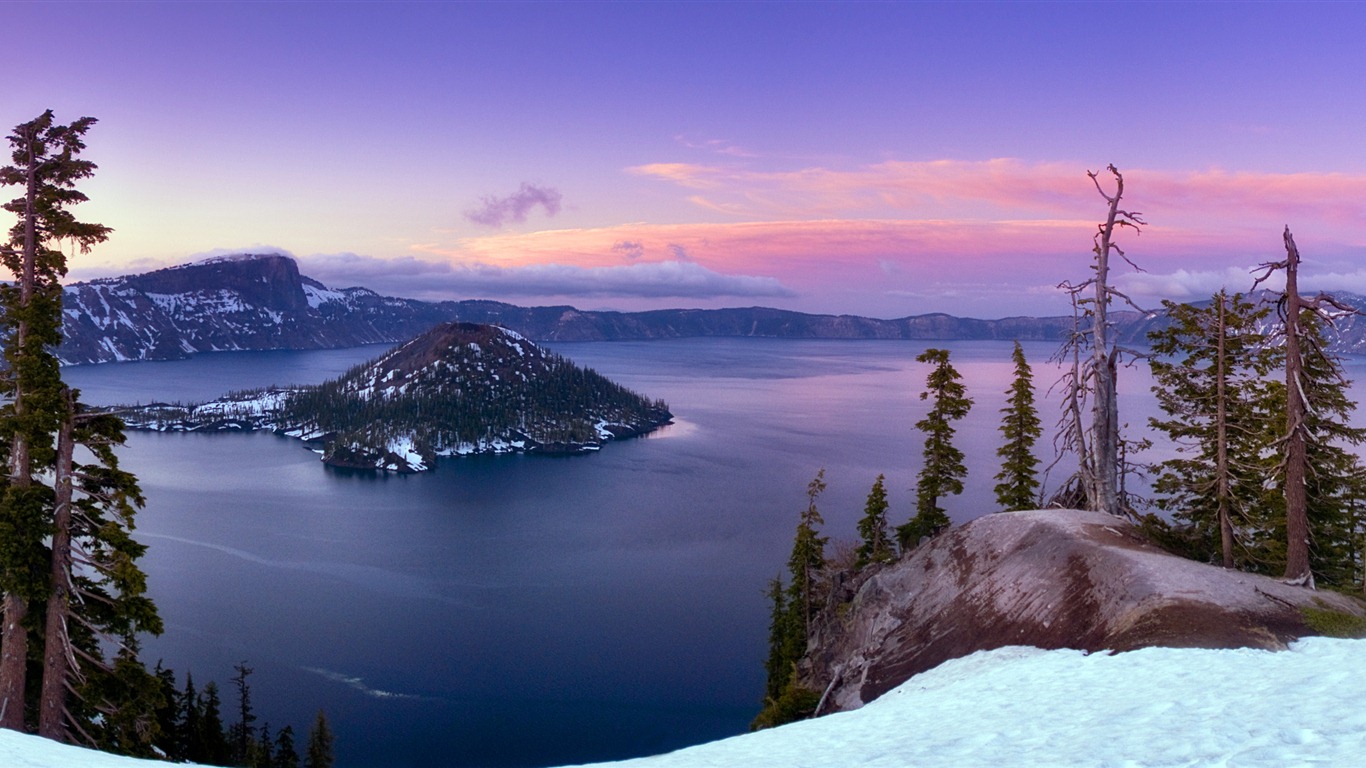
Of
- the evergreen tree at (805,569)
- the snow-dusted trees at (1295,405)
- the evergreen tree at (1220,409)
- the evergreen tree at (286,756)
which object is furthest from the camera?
the evergreen tree at (286,756)

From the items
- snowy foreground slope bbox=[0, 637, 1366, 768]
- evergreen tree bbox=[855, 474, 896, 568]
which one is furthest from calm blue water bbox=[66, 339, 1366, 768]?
snowy foreground slope bbox=[0, 637, 1366, 768]

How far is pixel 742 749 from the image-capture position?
621 inches

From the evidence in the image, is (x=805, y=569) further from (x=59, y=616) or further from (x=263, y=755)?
(x=263, y=755)

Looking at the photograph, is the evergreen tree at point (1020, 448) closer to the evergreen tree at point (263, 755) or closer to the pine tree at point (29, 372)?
the pine tree at point (29, 372)

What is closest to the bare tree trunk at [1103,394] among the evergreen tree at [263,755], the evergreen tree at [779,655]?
the evergreen tree at [779,655]

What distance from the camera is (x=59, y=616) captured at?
19000 millimetres

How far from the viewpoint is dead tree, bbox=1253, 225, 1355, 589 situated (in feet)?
65.6

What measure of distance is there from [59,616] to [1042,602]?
26721 mm

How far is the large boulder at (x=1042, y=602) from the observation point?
18250 mm

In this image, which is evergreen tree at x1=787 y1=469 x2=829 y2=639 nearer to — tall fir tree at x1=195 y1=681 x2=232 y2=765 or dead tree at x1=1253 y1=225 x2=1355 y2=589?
dead tree at x1=1253 y1=225 x2=1355 y2=589

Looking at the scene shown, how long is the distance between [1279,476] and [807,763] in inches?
778

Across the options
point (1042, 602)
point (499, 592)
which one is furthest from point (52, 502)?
point (499, 592)

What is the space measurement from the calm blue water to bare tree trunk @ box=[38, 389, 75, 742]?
122 feet

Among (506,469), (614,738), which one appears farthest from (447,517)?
(614,738)
